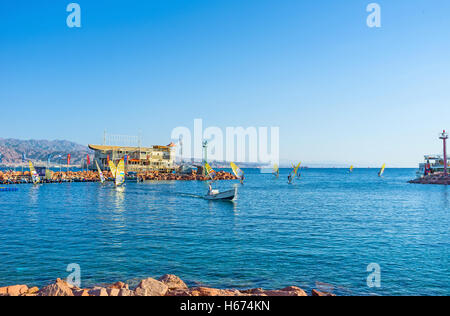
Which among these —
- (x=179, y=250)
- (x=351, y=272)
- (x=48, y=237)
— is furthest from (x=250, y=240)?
(x=48, y=237)

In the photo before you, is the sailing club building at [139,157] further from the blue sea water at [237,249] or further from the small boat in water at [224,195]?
the blue sea water at [237,249]

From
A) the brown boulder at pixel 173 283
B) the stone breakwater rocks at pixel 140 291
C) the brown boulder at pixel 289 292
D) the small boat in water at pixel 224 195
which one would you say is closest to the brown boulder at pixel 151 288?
the stone breakwater rocks at pixel 140 291

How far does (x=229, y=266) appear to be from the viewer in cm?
1741

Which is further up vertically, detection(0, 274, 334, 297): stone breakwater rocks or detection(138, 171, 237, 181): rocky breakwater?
detection(0, 274, 334, 297): stone breakwater rocks

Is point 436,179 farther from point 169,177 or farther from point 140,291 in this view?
point 140,291

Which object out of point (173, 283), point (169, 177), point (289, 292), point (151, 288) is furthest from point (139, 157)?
point (289, 292)

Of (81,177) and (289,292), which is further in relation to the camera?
(81,177)

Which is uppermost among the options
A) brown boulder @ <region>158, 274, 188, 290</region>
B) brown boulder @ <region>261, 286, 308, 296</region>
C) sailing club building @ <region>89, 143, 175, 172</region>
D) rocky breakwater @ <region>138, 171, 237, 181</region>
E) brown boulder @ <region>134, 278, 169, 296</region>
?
sailing club building @ <region>89, 143, 175, 172</region>

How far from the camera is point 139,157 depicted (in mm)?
134000

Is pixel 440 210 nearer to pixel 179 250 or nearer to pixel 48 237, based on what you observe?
pixel 179 250

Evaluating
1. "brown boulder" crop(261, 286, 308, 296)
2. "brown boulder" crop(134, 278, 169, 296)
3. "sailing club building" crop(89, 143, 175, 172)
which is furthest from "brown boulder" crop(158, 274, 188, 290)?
"sailing club building" crop(89, 143, 175, 172)

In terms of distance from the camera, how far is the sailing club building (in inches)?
5022

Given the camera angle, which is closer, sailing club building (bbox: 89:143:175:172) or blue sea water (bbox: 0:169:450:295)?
blue sea water (bbox: 0:169:450:295)

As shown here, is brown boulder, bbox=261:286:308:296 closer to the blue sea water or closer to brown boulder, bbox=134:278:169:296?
the blue sea water
